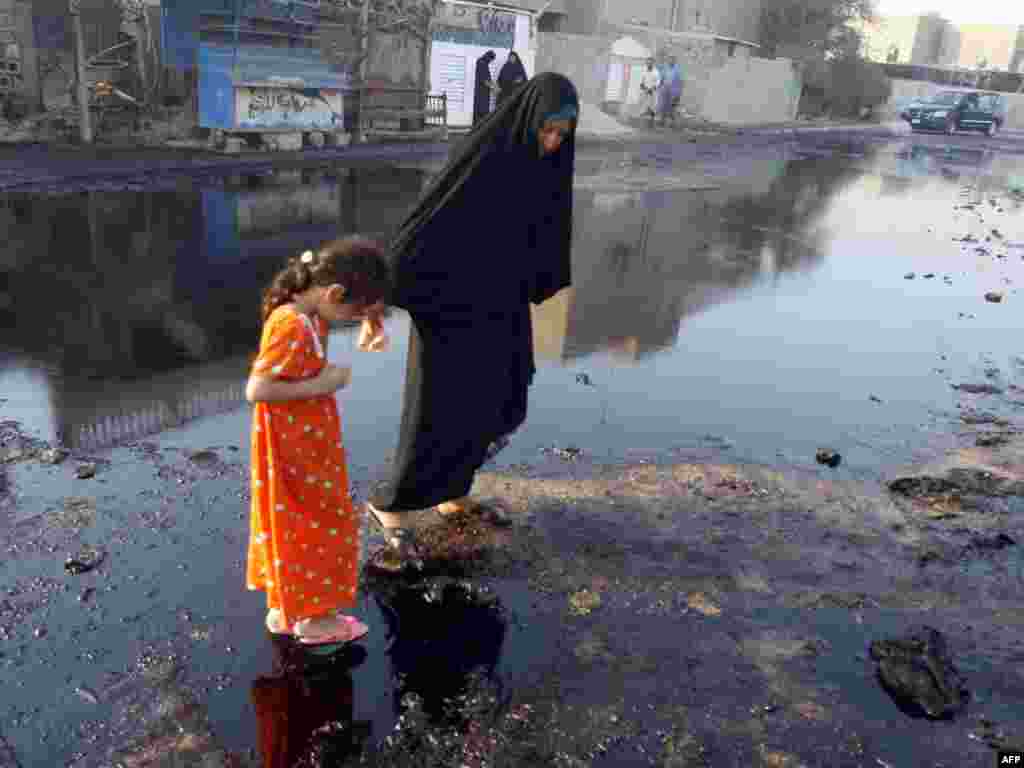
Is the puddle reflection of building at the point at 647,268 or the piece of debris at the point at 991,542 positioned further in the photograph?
the puddle reflection of building at the point at 647,268

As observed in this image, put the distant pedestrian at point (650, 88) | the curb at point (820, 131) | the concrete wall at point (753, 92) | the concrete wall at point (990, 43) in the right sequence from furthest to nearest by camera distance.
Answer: the concrete wall at point (990, 43) → the concrete wall at point (753, 92) → the curb at point (820, 131) → the distant pedestrian at point (650, 88)

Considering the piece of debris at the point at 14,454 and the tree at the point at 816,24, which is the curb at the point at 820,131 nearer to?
the tree at the point at 816,24

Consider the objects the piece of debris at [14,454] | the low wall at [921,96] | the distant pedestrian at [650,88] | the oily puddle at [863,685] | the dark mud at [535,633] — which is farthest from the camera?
the low wall at [921,96]

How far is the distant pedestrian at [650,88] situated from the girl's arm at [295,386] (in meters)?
26.9

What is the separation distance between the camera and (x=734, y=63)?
3169 centimetres

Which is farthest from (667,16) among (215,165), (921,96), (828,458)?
Answer: (828,458)

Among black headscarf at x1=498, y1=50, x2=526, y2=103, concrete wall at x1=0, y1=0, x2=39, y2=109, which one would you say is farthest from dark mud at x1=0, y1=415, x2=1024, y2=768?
black headscarf at x1=498, y1=50, x2=526, y2=103

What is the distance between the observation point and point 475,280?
330 cm

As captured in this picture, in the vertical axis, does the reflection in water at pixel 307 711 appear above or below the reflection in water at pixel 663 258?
below

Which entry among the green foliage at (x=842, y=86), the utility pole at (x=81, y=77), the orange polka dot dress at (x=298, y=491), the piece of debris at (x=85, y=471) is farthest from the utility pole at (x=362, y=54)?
the green foliage at (x=842, y=86)

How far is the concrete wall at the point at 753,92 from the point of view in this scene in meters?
31.3

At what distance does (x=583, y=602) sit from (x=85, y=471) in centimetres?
235

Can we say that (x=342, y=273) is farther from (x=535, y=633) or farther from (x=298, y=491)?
(x=535, y=633)

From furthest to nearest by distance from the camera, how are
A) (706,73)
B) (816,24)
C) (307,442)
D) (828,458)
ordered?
(816,24)
(706,73)
(828,458)
(307,442)
